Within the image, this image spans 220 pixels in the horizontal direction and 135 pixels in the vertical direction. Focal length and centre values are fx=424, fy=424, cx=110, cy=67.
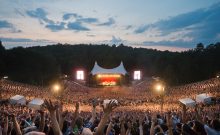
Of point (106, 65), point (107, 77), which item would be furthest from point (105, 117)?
point (106, 65)

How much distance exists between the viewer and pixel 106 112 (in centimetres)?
497

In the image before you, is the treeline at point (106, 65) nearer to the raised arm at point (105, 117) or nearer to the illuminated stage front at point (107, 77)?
the illuminated stage front at point (107, 77)

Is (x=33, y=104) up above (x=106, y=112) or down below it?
below

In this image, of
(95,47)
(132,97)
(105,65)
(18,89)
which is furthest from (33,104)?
(95,47)

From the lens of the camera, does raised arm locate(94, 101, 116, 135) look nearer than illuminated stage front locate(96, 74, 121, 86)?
Yes

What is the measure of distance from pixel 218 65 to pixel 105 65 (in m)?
33.9

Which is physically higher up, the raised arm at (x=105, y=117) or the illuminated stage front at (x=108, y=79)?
the raised arm at (x=105, y=117)

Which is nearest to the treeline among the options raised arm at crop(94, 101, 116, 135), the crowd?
the crowd

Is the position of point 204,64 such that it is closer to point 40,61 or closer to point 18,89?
point 40,61

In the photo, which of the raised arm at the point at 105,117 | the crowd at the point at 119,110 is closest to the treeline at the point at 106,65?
the crowd at the point at 119,110

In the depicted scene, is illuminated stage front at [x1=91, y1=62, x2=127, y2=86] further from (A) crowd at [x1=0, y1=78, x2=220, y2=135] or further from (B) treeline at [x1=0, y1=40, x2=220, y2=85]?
(B) treeline at [x1=0, y1=40, x2=220, y2=85]

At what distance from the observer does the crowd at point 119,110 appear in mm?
7715

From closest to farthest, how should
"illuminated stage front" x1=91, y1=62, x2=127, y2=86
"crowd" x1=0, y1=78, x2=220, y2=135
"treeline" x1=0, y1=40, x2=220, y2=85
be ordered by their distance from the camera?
"crowd" x1=0, y1=78, x2=220, y2=135 < "illuminated stage front" x1=91, y1=62, x2=127, y2=86 < "treeline" x1=0, y1=40, x2=220, y2=85

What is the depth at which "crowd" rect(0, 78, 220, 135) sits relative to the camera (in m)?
7.72
